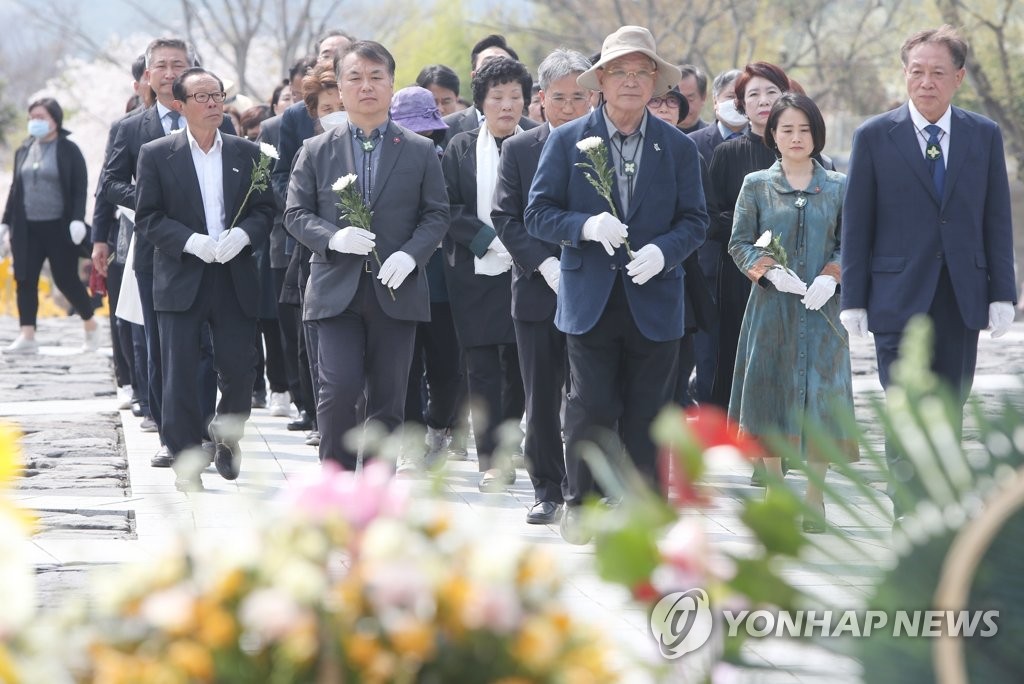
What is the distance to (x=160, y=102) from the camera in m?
9.36

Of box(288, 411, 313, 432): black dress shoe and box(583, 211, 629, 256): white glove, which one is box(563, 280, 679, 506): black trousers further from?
box(288, 411, 313, 432): black dress shoe

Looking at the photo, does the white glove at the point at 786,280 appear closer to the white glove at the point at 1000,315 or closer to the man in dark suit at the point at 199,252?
the white glove at the point at 1000,315

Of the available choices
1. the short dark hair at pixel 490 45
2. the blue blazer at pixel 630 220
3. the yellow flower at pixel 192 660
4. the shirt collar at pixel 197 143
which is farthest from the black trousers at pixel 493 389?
the yellow flower at pixel 192 660

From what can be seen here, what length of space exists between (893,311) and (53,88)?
52.2 meters

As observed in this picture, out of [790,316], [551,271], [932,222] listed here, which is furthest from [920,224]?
[551,271]

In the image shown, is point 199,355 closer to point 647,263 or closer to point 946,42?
point 647,263

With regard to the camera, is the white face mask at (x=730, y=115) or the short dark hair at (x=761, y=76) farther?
the white face mask at (x=730, y=115)

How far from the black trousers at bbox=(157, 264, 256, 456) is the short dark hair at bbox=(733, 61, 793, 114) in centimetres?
275

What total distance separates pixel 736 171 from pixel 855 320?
1.98 metres

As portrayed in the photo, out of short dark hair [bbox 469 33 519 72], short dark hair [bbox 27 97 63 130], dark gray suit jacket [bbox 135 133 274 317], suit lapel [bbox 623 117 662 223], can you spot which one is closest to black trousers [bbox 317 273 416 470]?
dark gray suit jacket [bbox 135 133 274 317]

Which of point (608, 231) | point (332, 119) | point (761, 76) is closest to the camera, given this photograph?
point (608, 231)

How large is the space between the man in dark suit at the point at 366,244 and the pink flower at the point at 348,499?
506cm

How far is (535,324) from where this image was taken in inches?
301

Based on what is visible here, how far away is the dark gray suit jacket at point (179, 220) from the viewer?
819 centimetres
